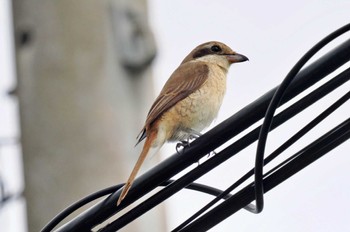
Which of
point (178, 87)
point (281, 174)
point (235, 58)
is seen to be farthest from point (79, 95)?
point (281, 174)

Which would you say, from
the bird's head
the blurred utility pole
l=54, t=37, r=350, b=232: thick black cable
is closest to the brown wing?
the bird's head

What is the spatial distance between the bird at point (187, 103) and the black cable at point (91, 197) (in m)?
A: 0.53

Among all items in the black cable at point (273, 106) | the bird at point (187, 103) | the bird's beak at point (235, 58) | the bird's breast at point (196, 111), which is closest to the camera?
the black cable at point (273, 106)

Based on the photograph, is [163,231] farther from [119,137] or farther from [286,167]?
[286,167]

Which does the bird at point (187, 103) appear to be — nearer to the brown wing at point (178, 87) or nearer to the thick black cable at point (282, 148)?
the brown wing at point (178, 87)

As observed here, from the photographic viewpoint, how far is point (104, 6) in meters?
8.01

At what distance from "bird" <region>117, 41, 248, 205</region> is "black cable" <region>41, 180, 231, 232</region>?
0.53 m

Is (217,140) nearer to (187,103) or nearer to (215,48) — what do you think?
(187,103)

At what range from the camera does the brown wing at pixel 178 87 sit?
4.98m

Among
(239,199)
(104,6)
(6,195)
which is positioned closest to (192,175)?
(239,199)

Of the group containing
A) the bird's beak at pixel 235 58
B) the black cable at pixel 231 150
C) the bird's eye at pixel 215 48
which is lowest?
the black cable at pixel 231 150

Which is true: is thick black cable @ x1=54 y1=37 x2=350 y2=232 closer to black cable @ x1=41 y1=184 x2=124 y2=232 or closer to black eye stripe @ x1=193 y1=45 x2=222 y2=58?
black cable @ x1=41 y1=184 x2=124 y2=232

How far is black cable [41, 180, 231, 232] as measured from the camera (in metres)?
3.79

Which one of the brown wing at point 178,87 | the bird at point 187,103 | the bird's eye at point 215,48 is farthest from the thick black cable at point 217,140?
the bird's eye at point 215,48
